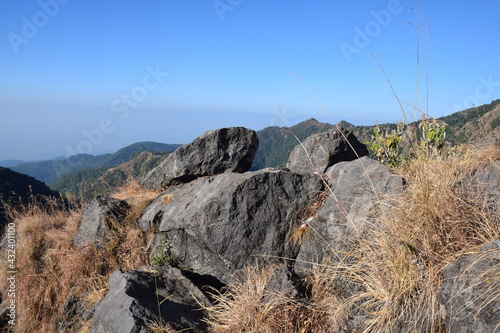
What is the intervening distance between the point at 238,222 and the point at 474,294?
3507 millimetres

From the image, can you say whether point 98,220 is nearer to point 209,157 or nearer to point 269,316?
point 209,157

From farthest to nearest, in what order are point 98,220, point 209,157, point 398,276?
point 209,157 < point 98,220 < point 398,276

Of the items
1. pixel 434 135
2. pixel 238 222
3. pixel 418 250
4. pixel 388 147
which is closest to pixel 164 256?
pixel 238 222

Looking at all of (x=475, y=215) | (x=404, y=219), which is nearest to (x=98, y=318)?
(x=404, y=219)

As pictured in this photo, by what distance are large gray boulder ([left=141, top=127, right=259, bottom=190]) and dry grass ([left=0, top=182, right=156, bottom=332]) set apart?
0.96m

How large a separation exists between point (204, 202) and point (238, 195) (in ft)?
2.22

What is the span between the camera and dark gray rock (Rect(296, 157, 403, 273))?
449 centimetres

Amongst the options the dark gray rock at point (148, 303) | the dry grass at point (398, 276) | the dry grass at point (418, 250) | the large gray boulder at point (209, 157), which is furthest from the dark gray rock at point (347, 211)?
the large gray boulder at point (209, 157)

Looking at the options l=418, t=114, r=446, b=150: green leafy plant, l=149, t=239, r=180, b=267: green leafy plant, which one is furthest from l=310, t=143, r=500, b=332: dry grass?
l=149, t=239, r=180, b=267: green leafy plant

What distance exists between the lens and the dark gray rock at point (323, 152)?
7.39 metres

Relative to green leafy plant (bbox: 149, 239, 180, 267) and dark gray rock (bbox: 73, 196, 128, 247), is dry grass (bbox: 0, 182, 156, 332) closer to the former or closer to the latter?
dark gray rock (bbox: 73, 196, 128, 247)

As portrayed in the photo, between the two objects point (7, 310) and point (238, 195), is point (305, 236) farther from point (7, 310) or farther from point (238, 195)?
point (7, 310)

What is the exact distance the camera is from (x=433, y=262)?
3.31 meters

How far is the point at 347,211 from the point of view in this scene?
4922 mm
